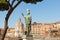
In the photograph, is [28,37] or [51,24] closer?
[28,37]

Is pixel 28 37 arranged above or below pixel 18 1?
below

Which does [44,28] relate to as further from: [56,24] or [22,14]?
[22,14]

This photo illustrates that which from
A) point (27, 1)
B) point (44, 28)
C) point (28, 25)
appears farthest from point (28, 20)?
point (44, 28)

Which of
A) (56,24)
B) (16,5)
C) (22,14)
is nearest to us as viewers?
(16,5)

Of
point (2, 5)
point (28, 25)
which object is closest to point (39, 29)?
point (28, 25)

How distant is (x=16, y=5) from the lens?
11500 millimetres

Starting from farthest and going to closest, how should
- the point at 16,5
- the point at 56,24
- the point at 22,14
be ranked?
the point at 56,24
the point at 22,14
the point at 16,5

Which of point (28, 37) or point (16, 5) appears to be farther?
point (28, 37)

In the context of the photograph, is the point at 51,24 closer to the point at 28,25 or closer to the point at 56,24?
the point at 56,24

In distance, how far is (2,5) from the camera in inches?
454

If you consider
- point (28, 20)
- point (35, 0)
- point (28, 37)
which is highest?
point (35, 0)

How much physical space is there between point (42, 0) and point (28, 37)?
3229mm

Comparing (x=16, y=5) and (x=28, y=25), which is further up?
(x=16, y=5)

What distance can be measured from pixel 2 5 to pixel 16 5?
0.71 meters
